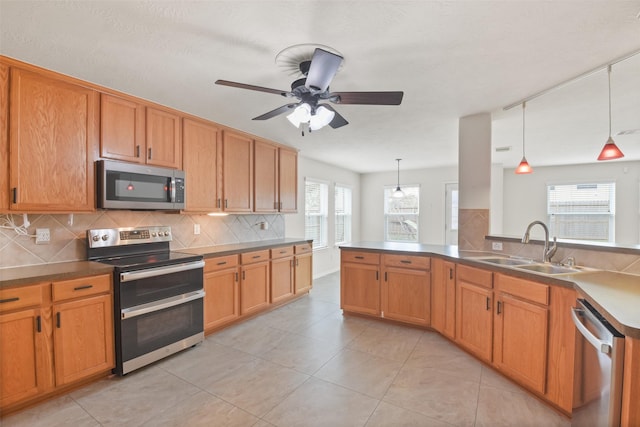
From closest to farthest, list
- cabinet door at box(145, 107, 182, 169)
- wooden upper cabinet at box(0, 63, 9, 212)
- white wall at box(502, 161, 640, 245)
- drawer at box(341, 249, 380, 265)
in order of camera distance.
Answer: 1. wooden upper cabinet at box(0, 63, 9, 212)
2. cabinet door at box(145, 107, 182, 169)
3. drawer at box(341, 249, 380, 265)
4. white wall at box(502, 161, 640, 245)

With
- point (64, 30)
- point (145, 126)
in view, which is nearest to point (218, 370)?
point (145, 126)

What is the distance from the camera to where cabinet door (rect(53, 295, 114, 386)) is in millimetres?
2055

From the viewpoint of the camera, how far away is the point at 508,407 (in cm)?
197

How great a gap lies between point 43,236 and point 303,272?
3.03 meters

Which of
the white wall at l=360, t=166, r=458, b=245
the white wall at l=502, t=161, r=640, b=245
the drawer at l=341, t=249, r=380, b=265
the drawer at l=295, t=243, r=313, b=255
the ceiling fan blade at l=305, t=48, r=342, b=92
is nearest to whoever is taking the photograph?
the ceiling fan blade at l=305, t=48, r=342, b=92

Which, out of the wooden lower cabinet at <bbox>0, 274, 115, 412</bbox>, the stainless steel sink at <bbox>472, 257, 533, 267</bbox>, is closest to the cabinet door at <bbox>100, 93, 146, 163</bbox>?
the wooden lower cabinet at <bbox>0, 274, 115, 412</bbox>

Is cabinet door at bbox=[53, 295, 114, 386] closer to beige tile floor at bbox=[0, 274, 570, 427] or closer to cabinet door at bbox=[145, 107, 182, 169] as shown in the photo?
beige tile floor at bbox=[0, 274, 570, 427]

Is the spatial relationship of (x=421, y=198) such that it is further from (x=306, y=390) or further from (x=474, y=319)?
(x=306, y=390)

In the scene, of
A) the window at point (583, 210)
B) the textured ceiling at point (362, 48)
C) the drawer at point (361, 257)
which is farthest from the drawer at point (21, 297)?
the window at point (583, 210)

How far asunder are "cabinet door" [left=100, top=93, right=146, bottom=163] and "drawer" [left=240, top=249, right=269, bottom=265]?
59.0 inches

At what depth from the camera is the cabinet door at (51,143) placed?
2.05 meters

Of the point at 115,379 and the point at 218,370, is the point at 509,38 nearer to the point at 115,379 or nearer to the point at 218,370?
the point at 218,370

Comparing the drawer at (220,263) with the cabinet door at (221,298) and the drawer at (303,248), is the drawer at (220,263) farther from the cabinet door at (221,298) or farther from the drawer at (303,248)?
the drawer at (303,248)

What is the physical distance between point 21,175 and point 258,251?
2.27 m
